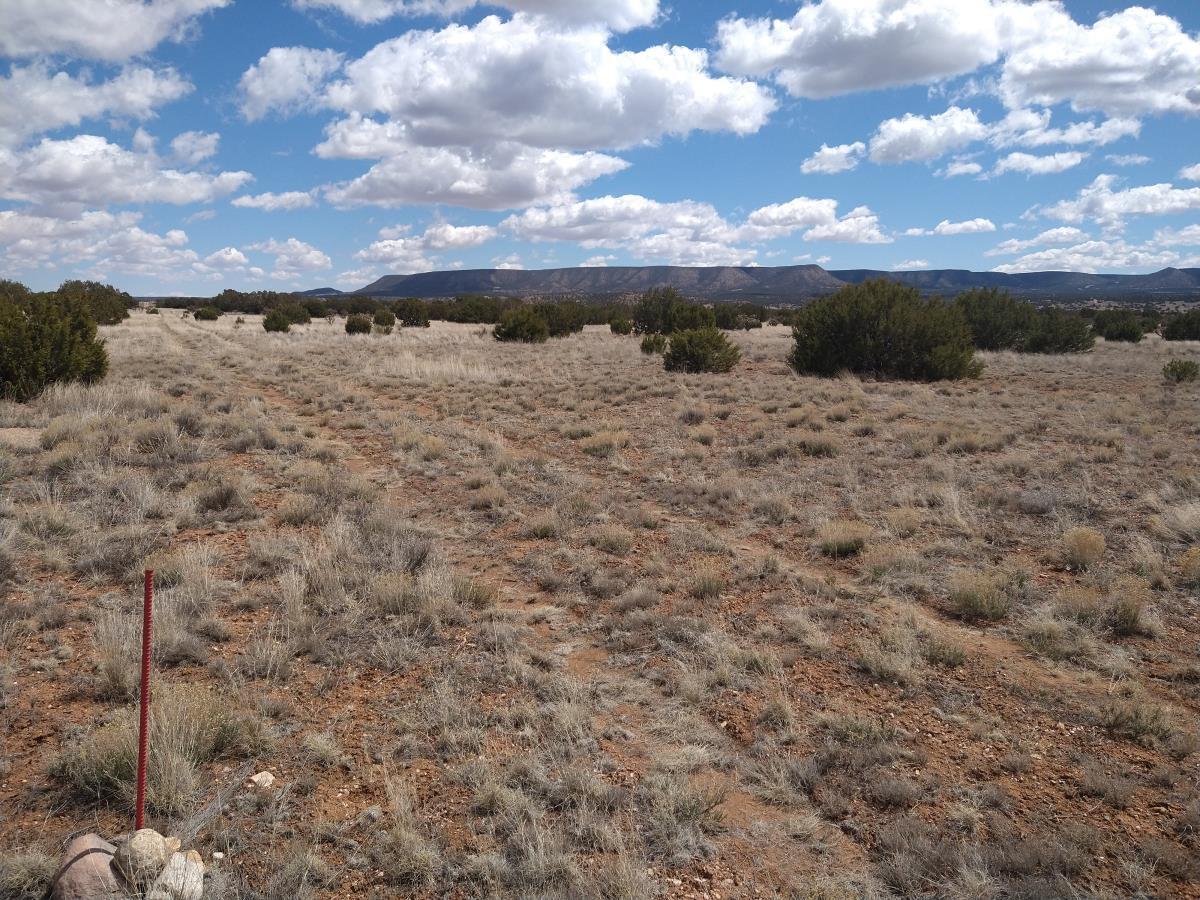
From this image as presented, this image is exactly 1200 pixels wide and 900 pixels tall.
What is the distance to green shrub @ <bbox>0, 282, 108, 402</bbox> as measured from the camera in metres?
13.6

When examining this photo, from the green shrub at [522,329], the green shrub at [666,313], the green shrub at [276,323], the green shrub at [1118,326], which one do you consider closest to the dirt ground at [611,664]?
the green shrub at [522,329]

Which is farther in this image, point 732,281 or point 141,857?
point 732,281

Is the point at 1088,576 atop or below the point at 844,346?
below

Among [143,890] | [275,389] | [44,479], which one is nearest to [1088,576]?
[143,890]

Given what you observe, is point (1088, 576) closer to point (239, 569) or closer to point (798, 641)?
point (798, 641)

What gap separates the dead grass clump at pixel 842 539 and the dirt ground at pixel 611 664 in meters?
0.06

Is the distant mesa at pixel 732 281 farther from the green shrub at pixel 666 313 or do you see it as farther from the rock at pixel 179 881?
the rock at pixel 179 881

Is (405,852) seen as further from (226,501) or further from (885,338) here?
(885,338)

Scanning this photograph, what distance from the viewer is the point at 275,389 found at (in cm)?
1869

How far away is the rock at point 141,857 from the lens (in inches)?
111

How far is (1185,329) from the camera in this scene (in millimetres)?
39562

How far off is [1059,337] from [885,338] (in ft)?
48.9

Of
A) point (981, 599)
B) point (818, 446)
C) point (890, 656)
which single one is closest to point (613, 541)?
point (890, 656)

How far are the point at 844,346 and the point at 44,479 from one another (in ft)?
67.5
